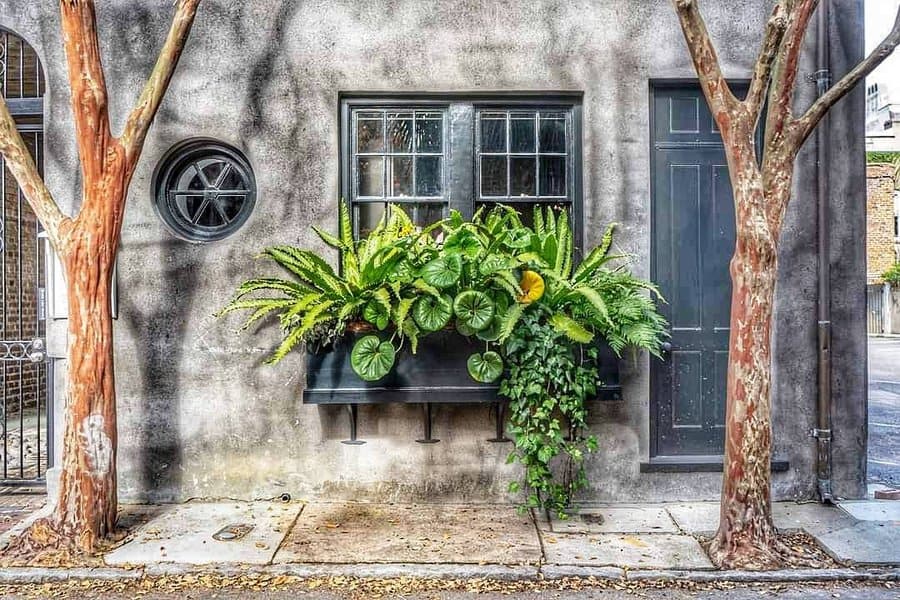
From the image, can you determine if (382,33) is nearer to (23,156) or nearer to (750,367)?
(23,156)

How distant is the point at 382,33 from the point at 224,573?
4497 millimetres

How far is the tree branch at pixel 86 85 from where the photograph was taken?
4523 mm

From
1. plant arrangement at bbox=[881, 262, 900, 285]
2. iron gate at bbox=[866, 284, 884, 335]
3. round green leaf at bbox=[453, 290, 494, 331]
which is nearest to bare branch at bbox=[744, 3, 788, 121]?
round green leaf at bbox=[453, 290, 494, 331]

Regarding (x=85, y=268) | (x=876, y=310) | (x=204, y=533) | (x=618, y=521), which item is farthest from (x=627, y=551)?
(x=876, y=310)

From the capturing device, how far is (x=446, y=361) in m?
5.14

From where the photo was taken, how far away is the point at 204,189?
5770mm

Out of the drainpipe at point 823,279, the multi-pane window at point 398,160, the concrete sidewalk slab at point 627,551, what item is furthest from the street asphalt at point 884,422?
the multi-pane window at point 398,160

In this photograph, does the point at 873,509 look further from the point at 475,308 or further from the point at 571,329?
the point at 475,308

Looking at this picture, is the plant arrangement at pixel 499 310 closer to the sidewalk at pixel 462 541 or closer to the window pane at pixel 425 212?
the sidewalk at pixel 462 541

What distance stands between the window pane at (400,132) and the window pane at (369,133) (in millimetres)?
82

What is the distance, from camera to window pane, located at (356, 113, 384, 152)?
18.9ft

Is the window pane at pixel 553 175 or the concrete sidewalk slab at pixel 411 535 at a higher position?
the window pane at pixel 553 175

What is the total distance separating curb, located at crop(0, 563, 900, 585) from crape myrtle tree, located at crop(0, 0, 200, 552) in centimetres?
28

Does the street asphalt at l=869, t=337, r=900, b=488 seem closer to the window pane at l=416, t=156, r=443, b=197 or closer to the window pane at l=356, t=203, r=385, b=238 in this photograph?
the window pane at l=416, t=156, r=443, b=197
